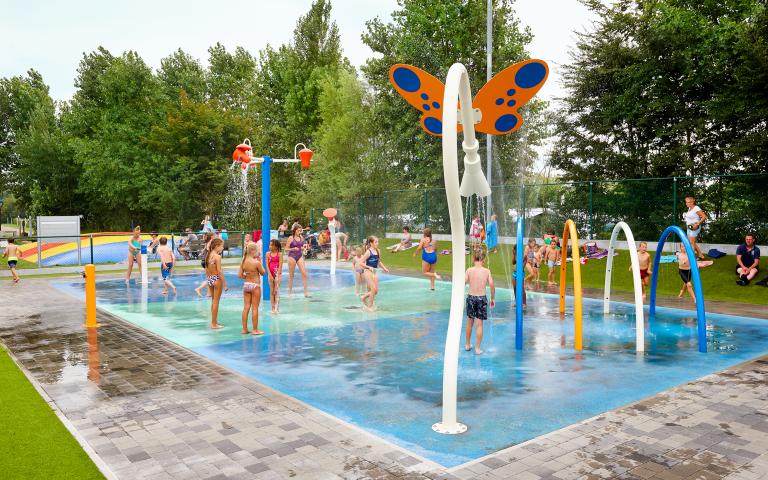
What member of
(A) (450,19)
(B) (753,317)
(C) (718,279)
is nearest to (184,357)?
(B) (753,317)

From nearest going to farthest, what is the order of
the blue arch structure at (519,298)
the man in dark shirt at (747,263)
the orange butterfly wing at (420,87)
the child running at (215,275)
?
1. the orange butterfly wing at (420,87)
2. the blue arch structure at (519,298)
3. the child running at (215,275)
4. the man in dark shirt at (747,263)

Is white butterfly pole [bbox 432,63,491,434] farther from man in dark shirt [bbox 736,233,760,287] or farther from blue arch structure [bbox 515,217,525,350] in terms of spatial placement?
man in dark shirt [bbox 736,233,760,287]

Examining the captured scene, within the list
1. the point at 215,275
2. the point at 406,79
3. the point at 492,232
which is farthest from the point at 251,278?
the point at 492,232

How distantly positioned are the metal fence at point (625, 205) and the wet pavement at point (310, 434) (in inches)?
435

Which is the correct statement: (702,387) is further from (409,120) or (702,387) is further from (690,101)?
(409,120)

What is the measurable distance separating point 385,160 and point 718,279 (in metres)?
25.6

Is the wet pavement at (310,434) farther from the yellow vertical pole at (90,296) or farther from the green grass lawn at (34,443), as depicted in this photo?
the yellow vertical pole at (90,296)

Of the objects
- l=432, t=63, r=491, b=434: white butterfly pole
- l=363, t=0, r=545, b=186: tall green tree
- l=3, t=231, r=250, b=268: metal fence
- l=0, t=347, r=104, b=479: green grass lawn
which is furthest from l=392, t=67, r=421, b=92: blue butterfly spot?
l=363, t=0, r=545, b=186: tall green tree

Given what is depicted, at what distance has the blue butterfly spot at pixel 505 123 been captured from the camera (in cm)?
892

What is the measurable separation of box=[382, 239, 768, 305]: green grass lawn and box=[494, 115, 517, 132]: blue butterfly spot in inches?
412

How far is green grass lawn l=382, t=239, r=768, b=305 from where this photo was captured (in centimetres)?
1616

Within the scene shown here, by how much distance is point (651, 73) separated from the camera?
87.7 feet

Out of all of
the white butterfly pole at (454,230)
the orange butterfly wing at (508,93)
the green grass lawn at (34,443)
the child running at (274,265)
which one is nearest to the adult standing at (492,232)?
the child running at (274,265)

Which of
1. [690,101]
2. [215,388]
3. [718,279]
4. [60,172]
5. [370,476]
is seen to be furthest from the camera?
[60,172]
